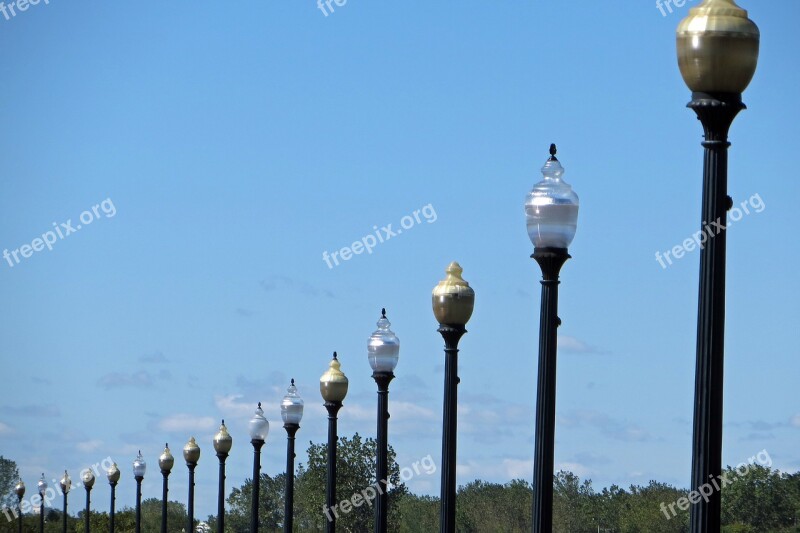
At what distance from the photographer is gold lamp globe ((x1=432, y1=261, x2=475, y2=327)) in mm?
17969

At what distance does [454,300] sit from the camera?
17984 millimetres

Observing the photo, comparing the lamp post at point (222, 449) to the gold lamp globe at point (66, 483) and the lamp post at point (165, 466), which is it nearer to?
the lamp post at point (165, 466)

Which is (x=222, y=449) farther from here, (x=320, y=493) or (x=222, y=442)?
(x=320, y=493)

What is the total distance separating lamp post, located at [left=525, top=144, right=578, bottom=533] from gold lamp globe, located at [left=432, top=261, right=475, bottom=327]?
4.47m

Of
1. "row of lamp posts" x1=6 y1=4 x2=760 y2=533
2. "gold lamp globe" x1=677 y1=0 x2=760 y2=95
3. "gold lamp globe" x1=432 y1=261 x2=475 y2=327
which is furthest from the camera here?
"gold lamp globe" x1=432 y1=261 x2=475 y2=327

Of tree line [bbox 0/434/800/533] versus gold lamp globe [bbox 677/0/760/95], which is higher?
gold lamp globe [bbox 677/0/760/95]

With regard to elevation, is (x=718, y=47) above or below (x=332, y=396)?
above

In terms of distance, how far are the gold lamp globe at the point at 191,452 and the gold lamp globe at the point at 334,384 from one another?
18.2 metres

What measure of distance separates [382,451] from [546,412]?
318 inches

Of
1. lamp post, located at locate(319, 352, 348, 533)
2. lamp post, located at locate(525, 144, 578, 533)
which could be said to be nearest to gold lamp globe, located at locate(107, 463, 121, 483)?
lamp post, located at locate(319, 352, 348, 533)

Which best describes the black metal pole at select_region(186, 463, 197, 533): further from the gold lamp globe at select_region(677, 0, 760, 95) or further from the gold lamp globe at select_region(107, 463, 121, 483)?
the gold lamp globe at select_region(677, 0, 760, 95)

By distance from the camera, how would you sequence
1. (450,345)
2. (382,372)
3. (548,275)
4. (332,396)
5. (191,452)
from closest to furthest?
(548,275) < (450,345) < (382,372) < (332,396) < (191,452)

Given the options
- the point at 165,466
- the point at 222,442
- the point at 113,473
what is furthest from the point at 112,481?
the point at 222,442

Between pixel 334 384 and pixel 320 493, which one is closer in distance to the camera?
pixel 334 384
